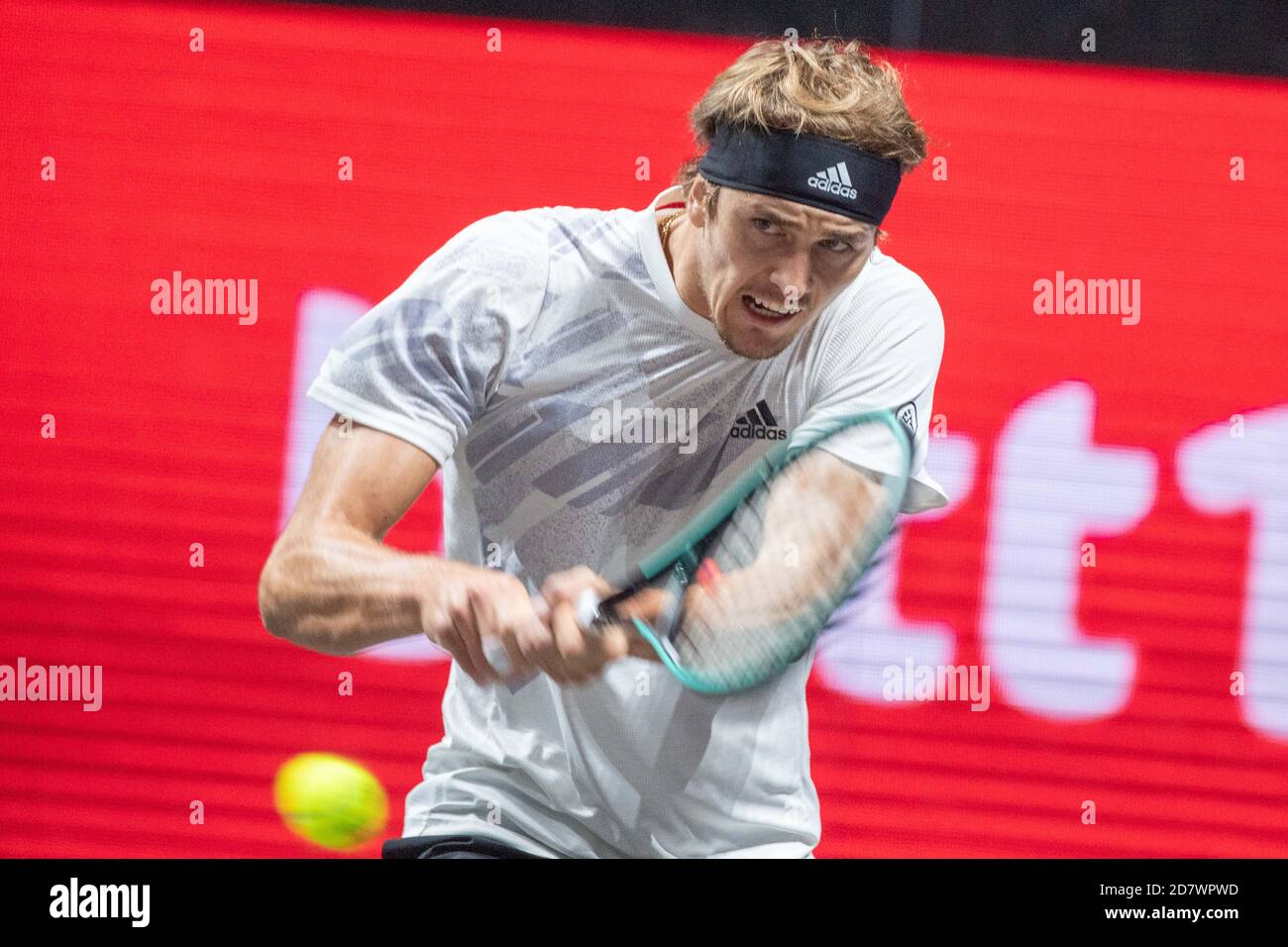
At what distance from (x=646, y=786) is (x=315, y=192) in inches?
45.8

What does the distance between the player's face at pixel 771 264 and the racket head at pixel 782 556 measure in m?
0.21

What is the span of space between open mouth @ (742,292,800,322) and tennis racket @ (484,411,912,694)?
192mm

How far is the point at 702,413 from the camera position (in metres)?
1.53

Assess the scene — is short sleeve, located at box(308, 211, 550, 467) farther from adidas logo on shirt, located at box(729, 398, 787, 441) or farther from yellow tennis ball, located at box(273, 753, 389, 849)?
yellow tennis ball, located at box(273, 753, 389, 849)

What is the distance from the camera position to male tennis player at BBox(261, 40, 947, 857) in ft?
4.64

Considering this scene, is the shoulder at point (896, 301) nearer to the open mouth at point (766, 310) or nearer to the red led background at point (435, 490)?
the open mouth at point (766, 310)

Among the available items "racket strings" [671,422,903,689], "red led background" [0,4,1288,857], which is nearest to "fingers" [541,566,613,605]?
"racket strings" [671,422,903,689]

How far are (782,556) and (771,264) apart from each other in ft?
1.17

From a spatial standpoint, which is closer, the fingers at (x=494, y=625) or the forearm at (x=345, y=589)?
the fingers at (x=494, y=625)

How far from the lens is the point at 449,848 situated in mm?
1435

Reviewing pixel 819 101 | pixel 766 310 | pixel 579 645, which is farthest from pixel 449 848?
pixel 819 101

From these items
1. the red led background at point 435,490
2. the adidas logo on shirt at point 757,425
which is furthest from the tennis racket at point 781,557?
the red led background at point 435,490

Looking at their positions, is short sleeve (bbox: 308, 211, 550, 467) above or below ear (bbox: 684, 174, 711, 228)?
below

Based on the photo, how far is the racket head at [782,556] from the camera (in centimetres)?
124
